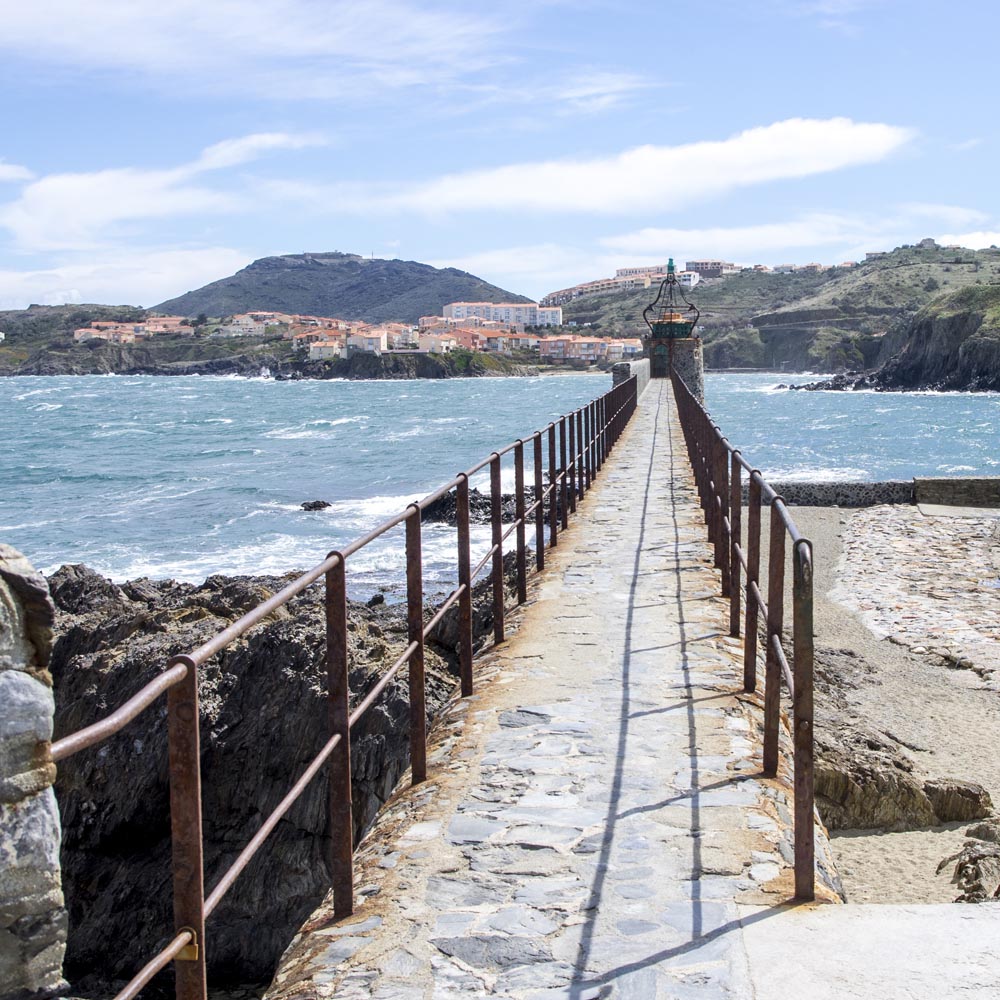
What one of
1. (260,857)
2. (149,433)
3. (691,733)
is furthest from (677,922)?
(149,433)

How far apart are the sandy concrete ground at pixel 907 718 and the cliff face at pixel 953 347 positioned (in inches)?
3475

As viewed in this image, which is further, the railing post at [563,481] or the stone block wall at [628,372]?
the stone block wall at [628,372]

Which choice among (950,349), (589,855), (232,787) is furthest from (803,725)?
(950,349)

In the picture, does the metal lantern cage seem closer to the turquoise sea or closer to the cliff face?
the turquoise sea

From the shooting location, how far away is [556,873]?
12.0ft

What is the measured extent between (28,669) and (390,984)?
5.52 feet

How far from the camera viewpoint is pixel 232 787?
845 centimetres

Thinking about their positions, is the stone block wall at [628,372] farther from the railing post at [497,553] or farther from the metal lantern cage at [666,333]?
the railing post at [497,553]

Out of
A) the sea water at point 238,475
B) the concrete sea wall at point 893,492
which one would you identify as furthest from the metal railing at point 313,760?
the concrete sea wall at point 893,492

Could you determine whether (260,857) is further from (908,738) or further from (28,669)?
(28,669)

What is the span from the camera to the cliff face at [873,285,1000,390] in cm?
10012

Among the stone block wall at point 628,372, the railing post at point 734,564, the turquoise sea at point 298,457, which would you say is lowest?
the turquoise sea at point 298,457

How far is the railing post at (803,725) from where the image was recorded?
3369 millimetres

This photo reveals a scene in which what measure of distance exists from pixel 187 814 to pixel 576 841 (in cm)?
193
